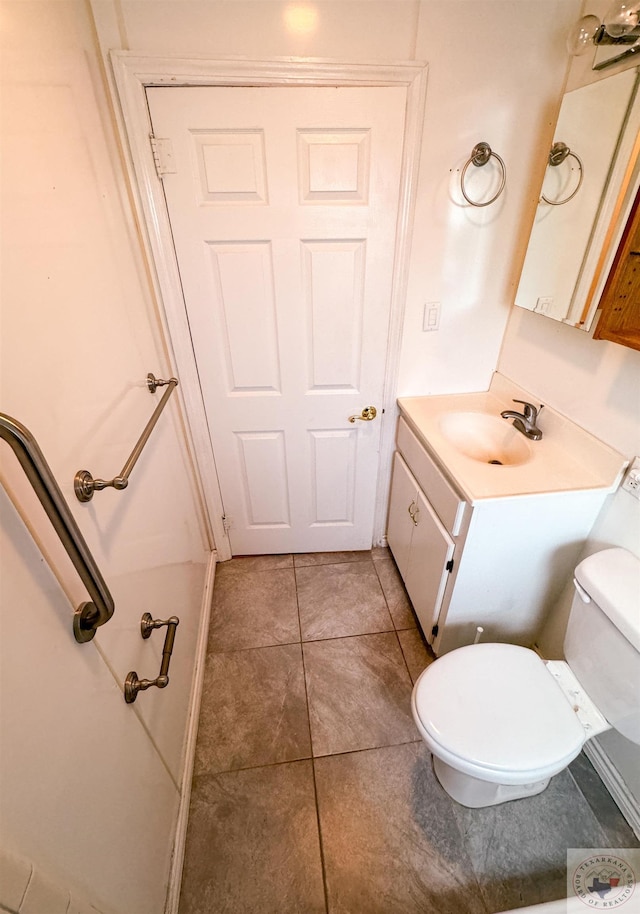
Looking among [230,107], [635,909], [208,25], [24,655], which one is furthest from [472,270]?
[635,909]

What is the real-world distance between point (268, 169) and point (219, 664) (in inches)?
70.6

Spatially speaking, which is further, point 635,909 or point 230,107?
point 230,107

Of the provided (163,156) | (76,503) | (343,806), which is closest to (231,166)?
(163,156)

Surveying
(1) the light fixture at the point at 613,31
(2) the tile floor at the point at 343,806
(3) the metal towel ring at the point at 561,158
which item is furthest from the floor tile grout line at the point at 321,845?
(1) the light fixture at the point at 613,31

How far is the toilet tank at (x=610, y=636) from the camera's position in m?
0.93

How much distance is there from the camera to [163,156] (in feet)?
3.94

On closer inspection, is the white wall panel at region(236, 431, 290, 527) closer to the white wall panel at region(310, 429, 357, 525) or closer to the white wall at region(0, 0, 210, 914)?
the white wall panel at region(310, 429, 357, 525)

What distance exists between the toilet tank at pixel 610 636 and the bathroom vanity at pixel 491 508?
185mm

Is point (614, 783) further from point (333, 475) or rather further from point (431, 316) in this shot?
point (431, 316)

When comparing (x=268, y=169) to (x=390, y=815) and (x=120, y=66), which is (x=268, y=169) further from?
(x=390, y=815)

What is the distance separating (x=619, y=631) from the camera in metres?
0.95

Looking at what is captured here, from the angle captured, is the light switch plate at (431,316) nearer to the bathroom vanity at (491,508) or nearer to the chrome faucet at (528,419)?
the bathroom vanity at (491,508)

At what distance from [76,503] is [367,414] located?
1.19 metres

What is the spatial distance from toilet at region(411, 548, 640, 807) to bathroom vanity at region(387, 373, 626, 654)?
190 mm
